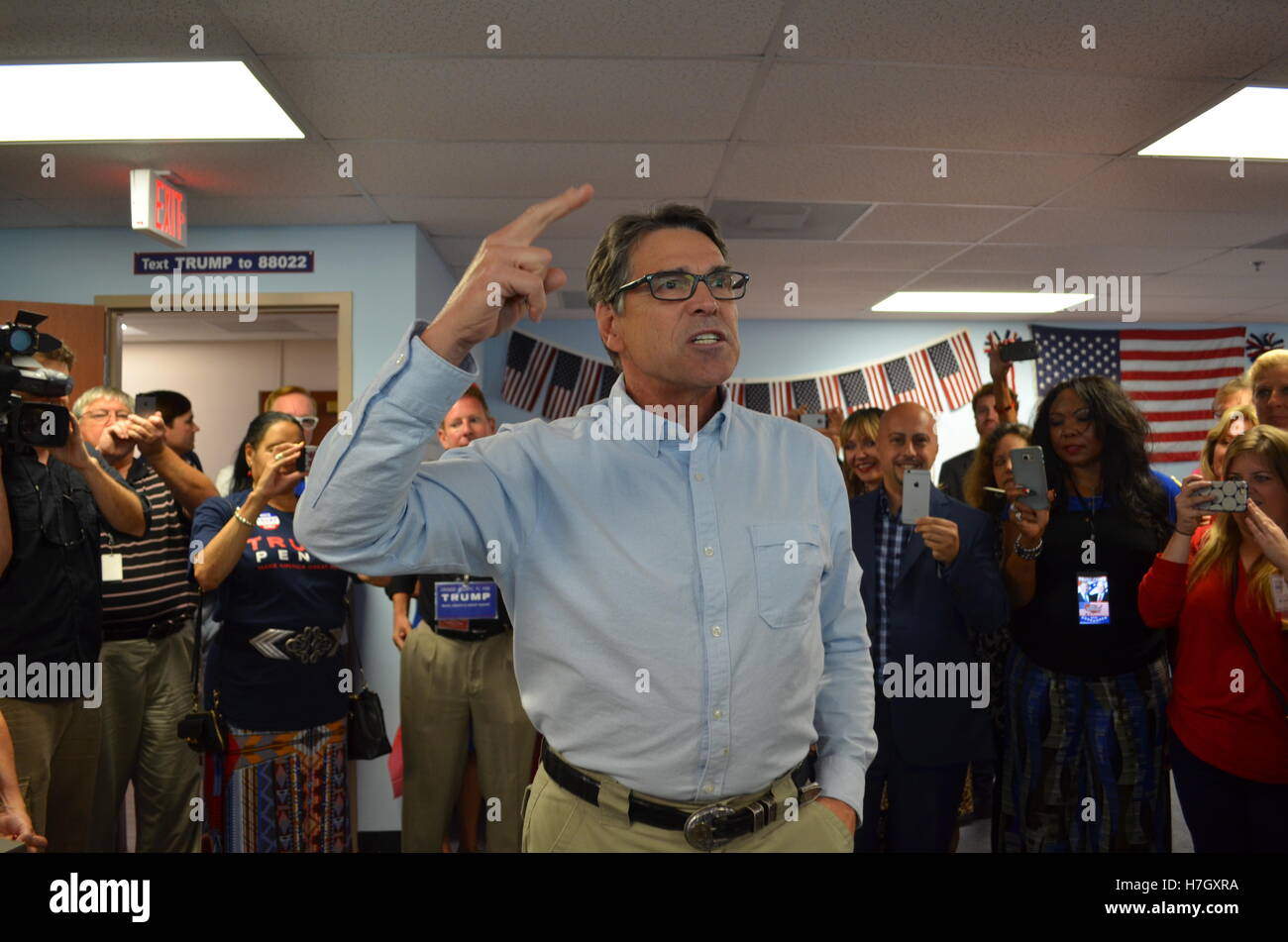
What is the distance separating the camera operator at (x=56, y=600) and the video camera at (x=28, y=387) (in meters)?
0.12

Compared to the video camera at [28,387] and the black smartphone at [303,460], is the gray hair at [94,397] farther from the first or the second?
the video camera at [28,387]

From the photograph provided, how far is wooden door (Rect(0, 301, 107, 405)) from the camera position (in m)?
4.16

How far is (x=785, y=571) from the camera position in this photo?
4.33ft

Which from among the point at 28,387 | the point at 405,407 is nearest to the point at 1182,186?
the point at 405,407

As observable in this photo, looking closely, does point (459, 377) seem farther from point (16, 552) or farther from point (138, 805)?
point (138, 805)

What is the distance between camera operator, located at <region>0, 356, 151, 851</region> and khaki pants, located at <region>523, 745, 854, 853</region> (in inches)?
68.1

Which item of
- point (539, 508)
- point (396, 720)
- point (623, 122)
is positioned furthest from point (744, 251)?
point (539, 508)

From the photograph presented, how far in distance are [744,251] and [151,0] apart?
3.19 m

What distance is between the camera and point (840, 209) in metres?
4.23

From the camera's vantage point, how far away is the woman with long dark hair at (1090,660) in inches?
A: 98.7

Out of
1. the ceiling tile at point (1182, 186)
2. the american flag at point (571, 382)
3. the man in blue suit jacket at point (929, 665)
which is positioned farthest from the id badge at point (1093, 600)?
the american flag at point (571, 382)

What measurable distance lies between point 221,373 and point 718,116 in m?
7.47

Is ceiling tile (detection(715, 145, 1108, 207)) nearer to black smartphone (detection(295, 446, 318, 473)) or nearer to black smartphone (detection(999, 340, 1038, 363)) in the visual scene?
black smartphone (detection(999, 340, 1038, 363))

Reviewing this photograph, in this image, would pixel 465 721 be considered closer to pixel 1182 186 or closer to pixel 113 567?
pixel 113 567
